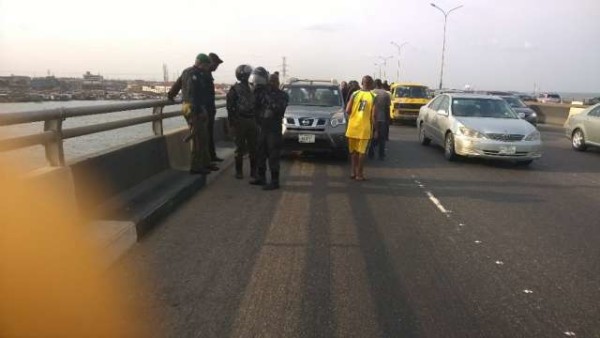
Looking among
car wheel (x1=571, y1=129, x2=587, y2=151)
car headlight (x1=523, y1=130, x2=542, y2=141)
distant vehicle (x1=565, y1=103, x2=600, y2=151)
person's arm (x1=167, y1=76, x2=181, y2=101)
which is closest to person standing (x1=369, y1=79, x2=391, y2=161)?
car headlight (x1=523, y1=130, x2=542, y2=141)

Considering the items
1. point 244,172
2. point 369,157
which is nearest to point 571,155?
point 369,157

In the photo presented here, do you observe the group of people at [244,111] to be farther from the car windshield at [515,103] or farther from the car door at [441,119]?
the car windshield at [515,103]

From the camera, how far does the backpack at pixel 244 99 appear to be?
29.4 feet

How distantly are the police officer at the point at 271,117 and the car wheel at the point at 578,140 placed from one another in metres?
11.3

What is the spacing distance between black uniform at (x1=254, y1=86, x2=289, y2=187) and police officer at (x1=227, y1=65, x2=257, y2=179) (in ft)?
0.50

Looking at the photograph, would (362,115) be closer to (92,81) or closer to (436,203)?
(436,203)

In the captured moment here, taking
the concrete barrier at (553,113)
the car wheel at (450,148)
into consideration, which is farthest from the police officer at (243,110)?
the concrete barrier at (553,113)

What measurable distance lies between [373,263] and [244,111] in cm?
436

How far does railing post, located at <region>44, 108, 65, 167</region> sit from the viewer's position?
514cm

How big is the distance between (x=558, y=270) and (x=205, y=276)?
321 centimetres

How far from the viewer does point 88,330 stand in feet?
12.3

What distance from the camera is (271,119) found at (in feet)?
29.1

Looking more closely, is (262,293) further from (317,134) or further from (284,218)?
(317,134)

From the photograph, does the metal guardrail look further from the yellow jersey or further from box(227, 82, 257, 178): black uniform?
the yellow jersey
